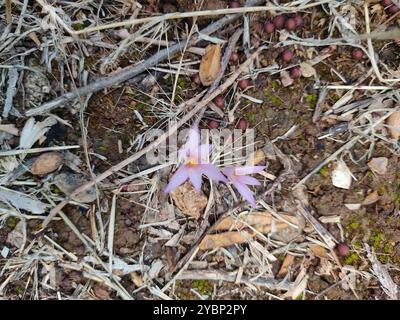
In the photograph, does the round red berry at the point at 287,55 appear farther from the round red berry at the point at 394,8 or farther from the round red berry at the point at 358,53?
the round red berry at the point at 394,8

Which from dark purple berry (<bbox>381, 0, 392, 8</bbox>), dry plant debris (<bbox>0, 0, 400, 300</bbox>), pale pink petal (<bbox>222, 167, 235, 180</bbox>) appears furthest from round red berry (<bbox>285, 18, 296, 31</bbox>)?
pale pink petal (<bbox>222, 167, 235, 180</bbox>)

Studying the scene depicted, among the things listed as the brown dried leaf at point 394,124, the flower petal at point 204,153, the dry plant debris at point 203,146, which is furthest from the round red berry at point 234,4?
the brown dried leaf at point 394,124

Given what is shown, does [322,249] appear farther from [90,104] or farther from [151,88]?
[90,104]

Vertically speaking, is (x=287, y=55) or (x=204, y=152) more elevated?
(x=287, y=55)

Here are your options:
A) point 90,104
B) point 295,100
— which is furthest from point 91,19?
point 295,100

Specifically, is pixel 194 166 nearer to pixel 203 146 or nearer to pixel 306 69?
pixel 203 146

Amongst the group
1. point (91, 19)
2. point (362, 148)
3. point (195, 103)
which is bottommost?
point (362, 148)

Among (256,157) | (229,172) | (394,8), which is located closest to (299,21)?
(394,8)
